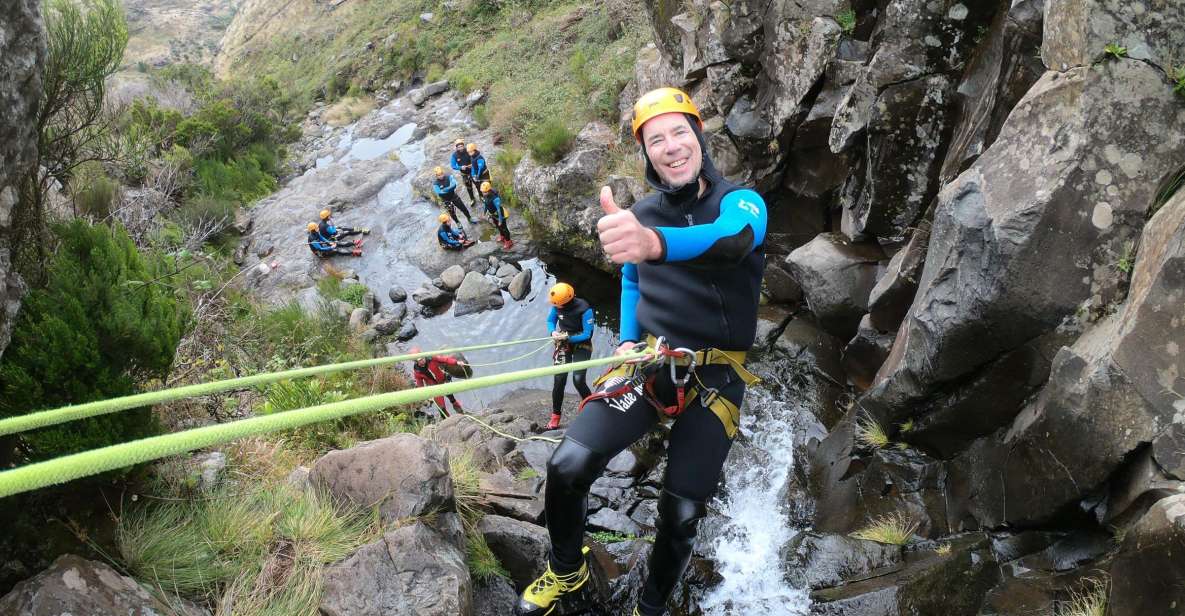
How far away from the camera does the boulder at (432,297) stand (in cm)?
1292

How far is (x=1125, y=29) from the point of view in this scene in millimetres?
3561

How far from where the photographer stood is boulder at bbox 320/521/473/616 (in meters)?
3.13

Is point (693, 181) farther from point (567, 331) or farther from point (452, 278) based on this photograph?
point (452, 278)

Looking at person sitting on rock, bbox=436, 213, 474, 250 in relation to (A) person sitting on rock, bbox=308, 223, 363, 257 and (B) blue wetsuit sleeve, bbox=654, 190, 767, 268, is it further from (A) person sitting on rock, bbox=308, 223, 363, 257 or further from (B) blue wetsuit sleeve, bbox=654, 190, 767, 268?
(B) blue wetsuit sleeve, bbox=654, 190, 767, 268

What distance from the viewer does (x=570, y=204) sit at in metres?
13.3

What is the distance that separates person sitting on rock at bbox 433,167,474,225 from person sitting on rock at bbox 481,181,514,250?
997 mm

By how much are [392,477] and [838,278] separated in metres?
5.67

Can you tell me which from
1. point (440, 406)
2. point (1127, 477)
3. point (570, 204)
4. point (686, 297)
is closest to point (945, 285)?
point (1127, 477)

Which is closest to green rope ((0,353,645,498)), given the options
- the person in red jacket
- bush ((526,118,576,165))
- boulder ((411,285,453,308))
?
the person in red jacket

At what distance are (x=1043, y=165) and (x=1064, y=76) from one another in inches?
22.8

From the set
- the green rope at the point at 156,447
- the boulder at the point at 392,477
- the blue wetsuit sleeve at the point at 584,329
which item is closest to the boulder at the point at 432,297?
the blue wetsuit sleeve at the point at 584,329

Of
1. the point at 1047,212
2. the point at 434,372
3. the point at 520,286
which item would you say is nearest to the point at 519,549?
the point at 1047,212

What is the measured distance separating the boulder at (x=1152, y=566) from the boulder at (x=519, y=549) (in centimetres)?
294

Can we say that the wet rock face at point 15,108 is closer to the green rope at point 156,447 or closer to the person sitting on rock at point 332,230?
the green rope at point 156,447
